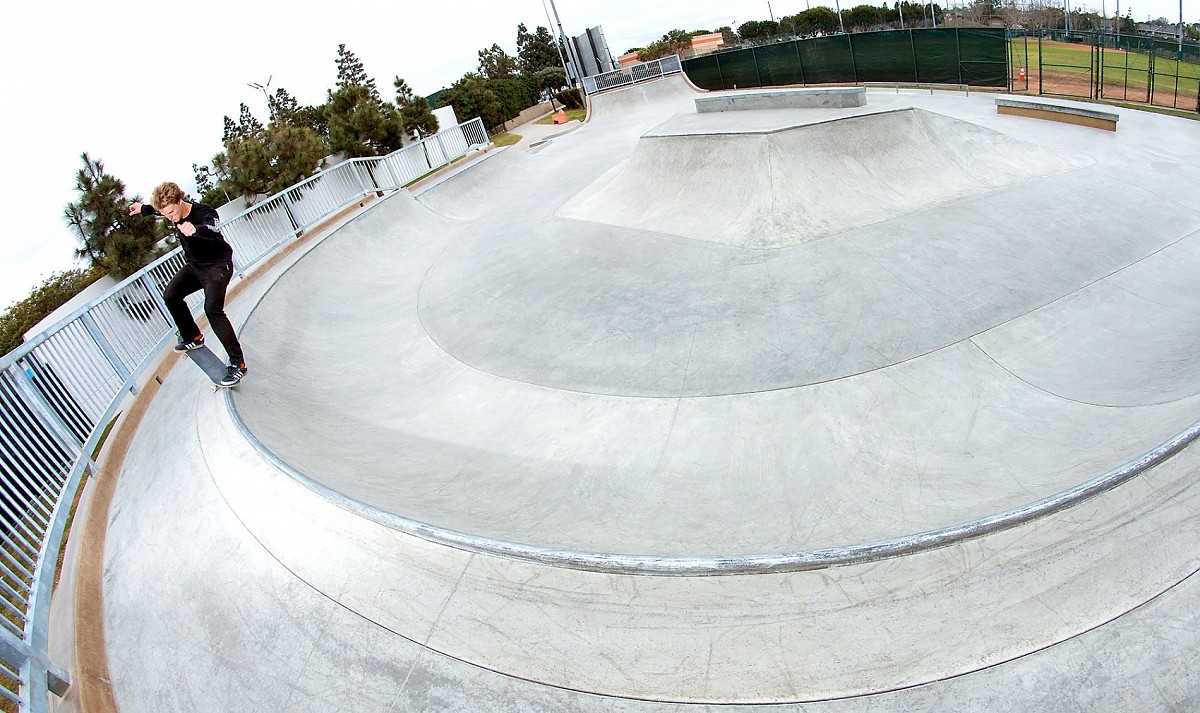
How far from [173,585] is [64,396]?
2552 millimetres

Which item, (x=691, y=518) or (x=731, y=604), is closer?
(x=731, y=604)

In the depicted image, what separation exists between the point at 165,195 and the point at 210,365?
5.63 feet

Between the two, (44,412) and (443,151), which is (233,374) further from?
(443,151)

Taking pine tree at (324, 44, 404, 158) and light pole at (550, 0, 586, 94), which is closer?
pine tree at (324, 44, 404, 158)

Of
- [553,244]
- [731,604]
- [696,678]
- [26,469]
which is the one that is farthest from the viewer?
[553,244]

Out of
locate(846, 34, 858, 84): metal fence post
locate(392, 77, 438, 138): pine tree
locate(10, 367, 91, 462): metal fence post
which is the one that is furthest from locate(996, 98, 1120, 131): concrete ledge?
locate(392, 77, 438, 138): pine tree

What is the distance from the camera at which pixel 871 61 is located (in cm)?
2602

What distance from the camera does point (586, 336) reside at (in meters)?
7.68

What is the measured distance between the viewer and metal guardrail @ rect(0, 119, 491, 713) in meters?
3.43

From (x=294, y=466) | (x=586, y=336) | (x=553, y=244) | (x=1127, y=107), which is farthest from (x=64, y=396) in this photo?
(x=1127, y=107)

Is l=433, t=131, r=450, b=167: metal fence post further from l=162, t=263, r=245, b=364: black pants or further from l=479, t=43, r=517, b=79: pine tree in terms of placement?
l=479, t=43, r=517, b=79: pine tree

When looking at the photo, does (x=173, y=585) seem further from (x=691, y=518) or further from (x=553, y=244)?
(x=553, y=244)

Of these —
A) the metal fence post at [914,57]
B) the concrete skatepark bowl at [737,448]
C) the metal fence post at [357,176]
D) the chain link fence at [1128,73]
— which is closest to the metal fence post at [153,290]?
the concrete skatepark bowl at [737,448]

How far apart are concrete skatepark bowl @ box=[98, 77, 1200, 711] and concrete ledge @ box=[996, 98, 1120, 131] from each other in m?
1.90
